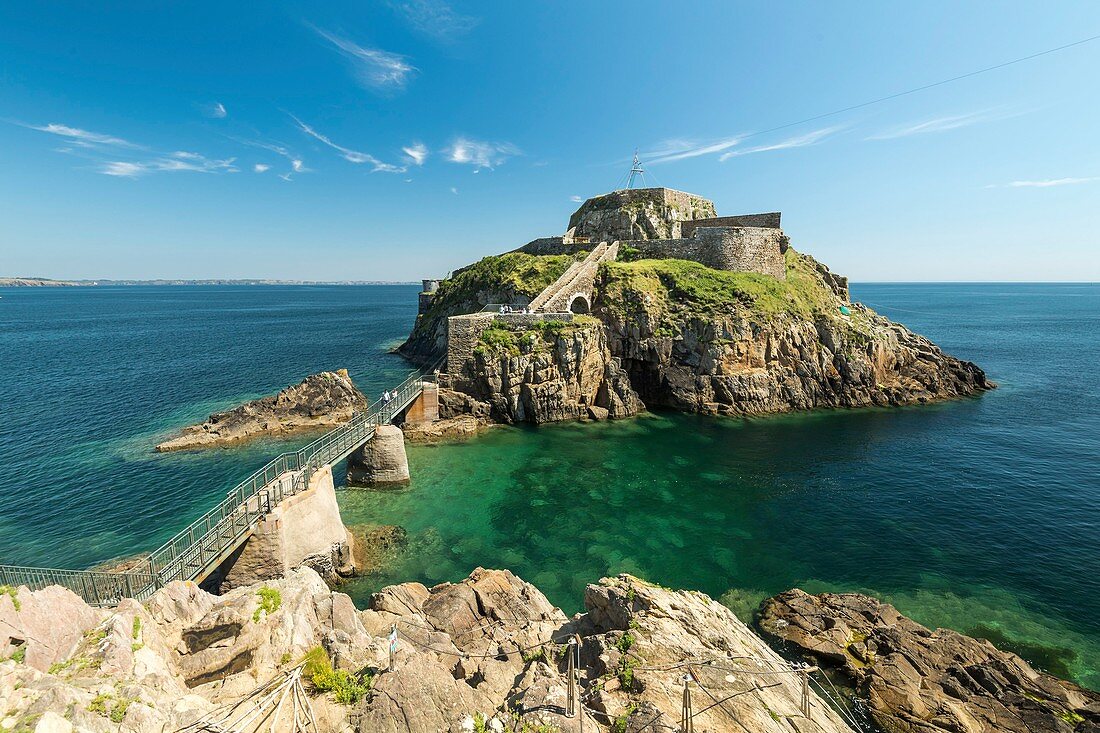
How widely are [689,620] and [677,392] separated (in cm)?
3058

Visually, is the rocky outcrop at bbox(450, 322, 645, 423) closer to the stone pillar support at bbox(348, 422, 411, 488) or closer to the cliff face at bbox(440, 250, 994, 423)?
the cliff face at bbox(440, 250, 994, 423)

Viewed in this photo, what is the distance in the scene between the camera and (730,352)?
132ft

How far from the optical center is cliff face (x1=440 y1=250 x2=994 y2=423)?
36562 millimetres

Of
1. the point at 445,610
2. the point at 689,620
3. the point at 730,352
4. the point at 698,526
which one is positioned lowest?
the point at 698,526

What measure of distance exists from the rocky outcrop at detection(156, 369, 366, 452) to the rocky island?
349 inches

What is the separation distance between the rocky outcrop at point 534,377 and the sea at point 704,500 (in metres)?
1.81

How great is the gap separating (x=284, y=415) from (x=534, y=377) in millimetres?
19507

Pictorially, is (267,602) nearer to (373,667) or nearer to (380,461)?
(373,667)

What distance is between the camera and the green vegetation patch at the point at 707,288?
42594mm

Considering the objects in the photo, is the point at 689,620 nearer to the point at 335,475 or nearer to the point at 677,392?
the point at 335,475

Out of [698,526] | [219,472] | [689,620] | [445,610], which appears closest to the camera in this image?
[689,620]

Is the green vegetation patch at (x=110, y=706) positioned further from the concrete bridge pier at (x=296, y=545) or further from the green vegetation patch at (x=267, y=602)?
the concrete bridge pier at (x=296, y=545)

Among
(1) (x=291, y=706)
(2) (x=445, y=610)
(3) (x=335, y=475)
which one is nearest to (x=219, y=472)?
(3) (x=335, y=475)

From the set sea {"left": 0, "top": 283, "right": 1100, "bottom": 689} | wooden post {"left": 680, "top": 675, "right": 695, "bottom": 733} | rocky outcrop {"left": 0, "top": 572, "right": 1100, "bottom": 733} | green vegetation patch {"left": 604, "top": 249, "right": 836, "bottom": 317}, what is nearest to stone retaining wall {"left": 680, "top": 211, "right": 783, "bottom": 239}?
green vegetation patch {"left": 604, "top": 249, "right": 836, "bottom": 317}
